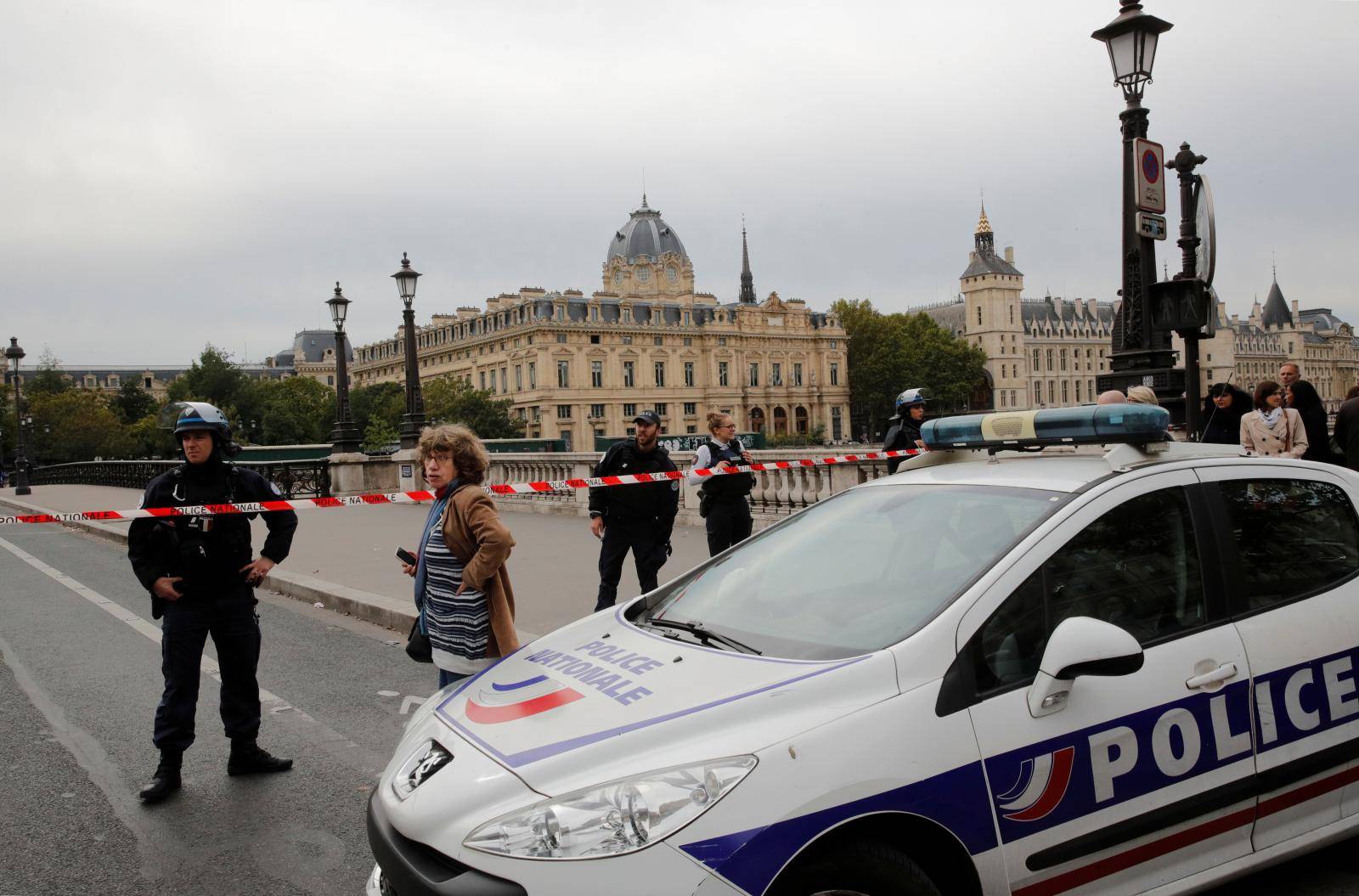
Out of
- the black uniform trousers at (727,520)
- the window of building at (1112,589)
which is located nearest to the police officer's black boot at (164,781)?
the window of building at (1112,589)

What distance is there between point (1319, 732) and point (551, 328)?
103468mm

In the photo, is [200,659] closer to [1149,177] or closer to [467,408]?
[1149,177]

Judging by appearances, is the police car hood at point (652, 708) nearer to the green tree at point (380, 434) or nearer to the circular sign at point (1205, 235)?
the circular sign at point (1205, 235)

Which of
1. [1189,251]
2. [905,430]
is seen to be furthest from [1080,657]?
[1189,251]

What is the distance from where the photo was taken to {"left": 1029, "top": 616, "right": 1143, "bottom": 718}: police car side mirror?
271 cm

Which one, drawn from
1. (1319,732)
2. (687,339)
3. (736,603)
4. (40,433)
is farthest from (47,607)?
(687,339)

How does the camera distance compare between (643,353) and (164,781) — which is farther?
(643,353)

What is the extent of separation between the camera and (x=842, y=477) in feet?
42.8

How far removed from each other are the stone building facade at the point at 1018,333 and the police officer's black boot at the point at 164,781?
138m

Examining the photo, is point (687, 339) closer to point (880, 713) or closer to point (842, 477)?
point (842, 477)

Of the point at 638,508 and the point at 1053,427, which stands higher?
the point at 1053,427

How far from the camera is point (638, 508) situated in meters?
8.17

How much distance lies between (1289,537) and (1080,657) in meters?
1.41

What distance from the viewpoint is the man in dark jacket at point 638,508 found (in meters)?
8.16
